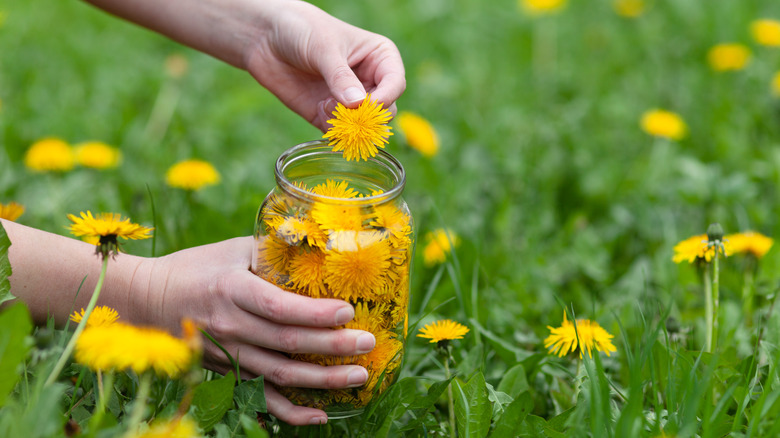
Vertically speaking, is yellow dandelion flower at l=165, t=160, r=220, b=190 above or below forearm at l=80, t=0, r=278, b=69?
below

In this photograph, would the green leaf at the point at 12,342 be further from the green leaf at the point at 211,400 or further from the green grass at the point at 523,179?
the green leaf at the point at 211,400

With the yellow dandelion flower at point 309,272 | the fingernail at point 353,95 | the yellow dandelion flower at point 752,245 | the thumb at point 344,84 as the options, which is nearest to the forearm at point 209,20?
the thumb at point 344,84

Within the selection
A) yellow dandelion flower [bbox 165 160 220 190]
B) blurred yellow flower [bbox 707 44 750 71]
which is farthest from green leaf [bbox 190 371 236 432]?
blurred yellow flower [bbox 707 44 750 71]

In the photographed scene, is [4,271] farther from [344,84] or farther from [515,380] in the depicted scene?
[515,380]

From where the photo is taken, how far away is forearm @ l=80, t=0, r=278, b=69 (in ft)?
5.08

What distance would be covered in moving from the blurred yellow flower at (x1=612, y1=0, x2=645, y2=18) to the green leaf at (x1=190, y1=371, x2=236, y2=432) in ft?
9.86

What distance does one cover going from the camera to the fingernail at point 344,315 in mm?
1052

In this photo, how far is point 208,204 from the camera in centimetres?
212

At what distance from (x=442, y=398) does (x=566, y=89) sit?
6.38 feet

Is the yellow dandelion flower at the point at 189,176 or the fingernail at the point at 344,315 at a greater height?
the fingernail at the point at 344,315

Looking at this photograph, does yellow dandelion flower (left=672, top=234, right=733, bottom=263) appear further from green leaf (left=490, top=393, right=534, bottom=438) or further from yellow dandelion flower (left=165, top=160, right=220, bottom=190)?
yellow dandelion flower (left=165, top=160, right=220, bottom=190)

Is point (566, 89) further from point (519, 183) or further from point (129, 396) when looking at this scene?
point (129, 396)

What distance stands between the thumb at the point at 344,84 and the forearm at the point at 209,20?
0.90ft

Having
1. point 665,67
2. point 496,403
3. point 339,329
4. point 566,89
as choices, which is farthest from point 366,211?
point 665,67
